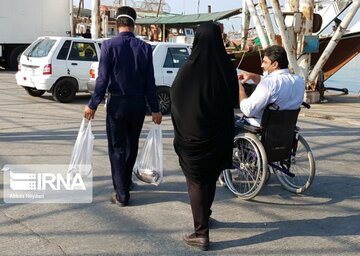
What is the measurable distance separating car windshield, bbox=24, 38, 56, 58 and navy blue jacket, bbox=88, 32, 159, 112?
25.7 ft

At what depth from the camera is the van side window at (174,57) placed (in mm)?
11242

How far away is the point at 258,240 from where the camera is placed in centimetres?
413

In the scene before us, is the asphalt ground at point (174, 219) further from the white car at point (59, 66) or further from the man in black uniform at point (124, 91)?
the white car at point (59, 66)

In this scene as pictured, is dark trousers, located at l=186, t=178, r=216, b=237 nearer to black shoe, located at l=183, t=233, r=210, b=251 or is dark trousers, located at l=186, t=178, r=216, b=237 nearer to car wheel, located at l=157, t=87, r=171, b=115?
black shoe, located at l=183, t=233, r=210, b=251

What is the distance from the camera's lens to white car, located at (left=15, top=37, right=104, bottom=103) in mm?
11883

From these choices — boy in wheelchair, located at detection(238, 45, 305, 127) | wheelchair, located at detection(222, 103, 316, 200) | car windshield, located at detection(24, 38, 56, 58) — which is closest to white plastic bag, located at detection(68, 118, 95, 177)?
wheelchair, located at detection(222, 103, 316, 200)

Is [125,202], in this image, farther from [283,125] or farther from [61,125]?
[61,125]

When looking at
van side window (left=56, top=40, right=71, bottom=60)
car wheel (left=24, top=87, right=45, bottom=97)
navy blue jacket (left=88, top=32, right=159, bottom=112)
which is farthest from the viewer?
car wheel (left=24, top=87, right=45, bottom=97)

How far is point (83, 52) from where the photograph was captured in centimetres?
1247

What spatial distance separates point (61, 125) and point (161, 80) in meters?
2.76

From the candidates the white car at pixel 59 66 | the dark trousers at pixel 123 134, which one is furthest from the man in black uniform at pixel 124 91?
the white car at pixel 59 66

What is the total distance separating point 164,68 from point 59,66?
2.70m

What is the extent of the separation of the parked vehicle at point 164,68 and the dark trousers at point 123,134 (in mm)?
5992

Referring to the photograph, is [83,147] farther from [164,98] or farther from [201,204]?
[164,98]
